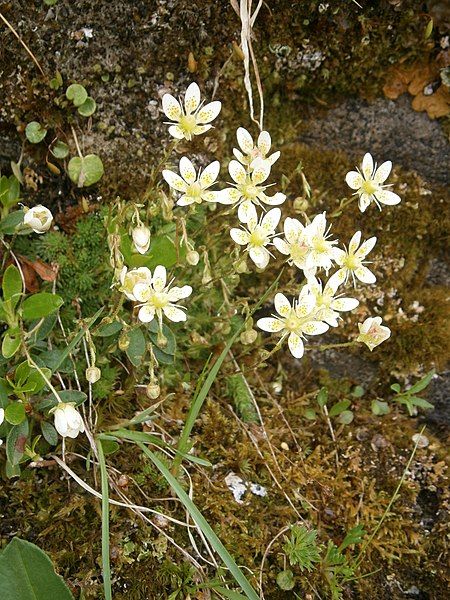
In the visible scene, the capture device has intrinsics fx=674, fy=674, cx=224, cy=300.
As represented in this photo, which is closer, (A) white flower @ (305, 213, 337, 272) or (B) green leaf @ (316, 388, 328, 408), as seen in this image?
(A) white flower @ (305, 213, 337, 272)

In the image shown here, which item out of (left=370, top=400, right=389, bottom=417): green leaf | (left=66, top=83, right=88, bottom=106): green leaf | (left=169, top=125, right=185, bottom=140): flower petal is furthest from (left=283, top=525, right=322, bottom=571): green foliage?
(left=66, top=83, right=88, bottom=106): green leaf

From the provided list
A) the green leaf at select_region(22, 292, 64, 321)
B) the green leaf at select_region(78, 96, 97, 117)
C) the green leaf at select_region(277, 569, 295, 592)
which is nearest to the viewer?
the green leaf at select_region(22, 292, 64, 321)

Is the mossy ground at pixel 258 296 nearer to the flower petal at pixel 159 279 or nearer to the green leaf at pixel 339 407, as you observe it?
the green leaf at pixel 339 407

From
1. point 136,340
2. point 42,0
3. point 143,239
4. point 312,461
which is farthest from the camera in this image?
point 312,461

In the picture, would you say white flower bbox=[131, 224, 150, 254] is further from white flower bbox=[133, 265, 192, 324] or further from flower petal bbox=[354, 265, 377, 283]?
flower petal bbox=[354, 265, 377, 283]

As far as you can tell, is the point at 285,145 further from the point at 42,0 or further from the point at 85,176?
the point at 42,0

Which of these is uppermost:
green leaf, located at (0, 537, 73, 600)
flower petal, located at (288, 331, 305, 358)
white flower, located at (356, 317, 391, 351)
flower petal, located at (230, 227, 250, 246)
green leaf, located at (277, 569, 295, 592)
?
flower petal, located at (230, 227, 250, 246)

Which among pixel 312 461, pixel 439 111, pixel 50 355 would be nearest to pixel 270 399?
pixel 312 461
